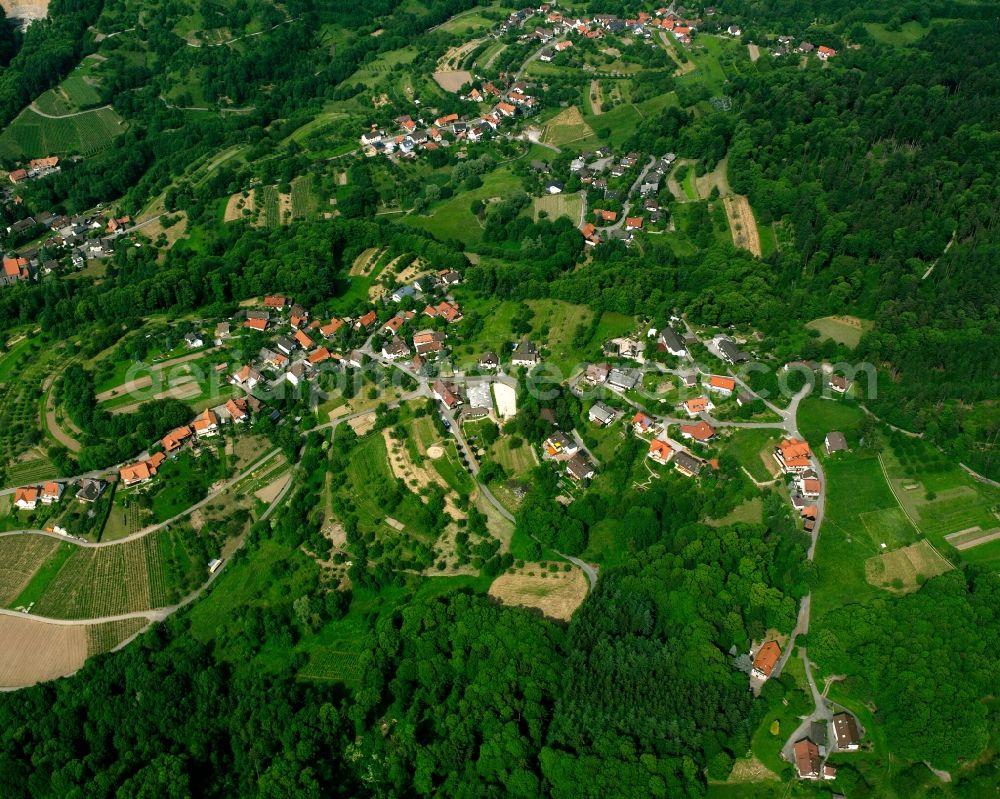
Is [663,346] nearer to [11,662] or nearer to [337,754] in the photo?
[337,754]

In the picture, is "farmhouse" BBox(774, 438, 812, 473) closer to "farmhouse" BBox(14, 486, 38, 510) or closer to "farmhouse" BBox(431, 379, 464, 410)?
"farmhouse" BBox(431, 379, 464, 410)

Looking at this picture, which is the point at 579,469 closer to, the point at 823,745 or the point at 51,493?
the point at 823,745

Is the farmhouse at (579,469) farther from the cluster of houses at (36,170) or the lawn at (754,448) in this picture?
the cluster of houses at (36,170)

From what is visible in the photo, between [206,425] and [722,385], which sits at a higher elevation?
[206,425]

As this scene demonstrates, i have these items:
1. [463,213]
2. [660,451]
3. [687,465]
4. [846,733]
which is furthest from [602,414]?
[463,213]

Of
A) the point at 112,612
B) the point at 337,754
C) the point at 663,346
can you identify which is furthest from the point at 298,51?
the point at 337,754

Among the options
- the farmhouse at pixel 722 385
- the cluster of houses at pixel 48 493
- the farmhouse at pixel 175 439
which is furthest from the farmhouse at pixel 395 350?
the farmhouse at pixel 722 385
